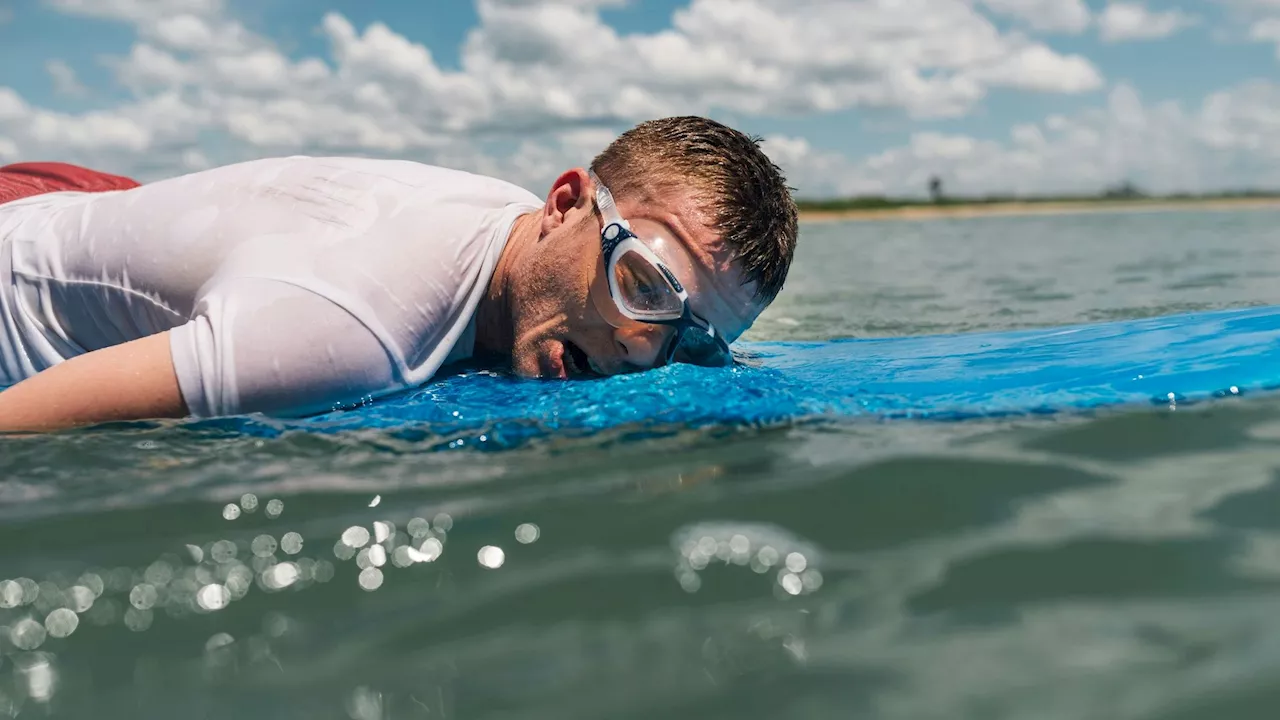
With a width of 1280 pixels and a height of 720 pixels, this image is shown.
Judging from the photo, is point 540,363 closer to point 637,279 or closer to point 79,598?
point 637,279

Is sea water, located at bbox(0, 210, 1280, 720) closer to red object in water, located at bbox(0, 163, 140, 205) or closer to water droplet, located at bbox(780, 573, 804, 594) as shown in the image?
water droplet, located at bbox(780, 573, 804, 594)

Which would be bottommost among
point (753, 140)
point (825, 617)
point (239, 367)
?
point (825, 617)

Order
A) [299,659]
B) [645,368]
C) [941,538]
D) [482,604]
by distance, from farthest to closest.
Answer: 1. [645,368]
2. [941,538]
3. [482,604]
4. [299,659]

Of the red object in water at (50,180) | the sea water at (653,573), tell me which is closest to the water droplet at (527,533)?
the sea water at (653,573)

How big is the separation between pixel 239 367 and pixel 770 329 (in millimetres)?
3895

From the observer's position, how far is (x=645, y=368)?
2996 mm

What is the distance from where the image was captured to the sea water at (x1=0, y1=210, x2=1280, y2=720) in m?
1.23

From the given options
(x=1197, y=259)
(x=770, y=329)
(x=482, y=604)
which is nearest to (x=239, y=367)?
(x=482, y=604)

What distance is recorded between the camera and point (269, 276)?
7.52 feet

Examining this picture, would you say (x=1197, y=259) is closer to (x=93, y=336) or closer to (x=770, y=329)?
(x=770, y=329)

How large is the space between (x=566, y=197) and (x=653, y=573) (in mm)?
1669

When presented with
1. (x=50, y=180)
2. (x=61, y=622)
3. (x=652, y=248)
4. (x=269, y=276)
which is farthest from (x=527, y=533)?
(x=50, y=180)

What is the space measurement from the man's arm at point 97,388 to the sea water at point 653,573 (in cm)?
7

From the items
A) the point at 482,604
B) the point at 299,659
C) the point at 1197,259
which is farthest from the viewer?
the point at 1197,259
